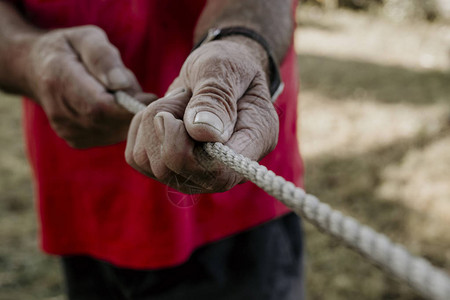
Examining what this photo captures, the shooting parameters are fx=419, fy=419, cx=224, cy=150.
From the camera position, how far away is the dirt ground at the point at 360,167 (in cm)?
172

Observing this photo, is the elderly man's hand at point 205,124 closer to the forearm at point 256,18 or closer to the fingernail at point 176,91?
the fingernail at point 176,91

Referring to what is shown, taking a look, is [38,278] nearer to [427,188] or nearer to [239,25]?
[239,25]

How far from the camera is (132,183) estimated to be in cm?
88

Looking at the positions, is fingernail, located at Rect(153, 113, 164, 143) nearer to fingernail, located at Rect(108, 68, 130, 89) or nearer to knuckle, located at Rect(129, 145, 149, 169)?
knuckle, located at Rect(129, 145, 149, 169)

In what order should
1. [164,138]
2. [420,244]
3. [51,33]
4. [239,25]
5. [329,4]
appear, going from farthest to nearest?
[329,4]
[420,244]
[51,33]
[239,25]
[164,138]

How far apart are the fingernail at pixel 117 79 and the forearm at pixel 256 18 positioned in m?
0.14

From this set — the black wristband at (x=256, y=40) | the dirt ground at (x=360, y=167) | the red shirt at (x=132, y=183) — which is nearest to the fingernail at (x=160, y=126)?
the black wristband at (x=256, y=40)

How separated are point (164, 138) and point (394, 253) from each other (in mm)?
272

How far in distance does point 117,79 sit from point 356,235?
51cm

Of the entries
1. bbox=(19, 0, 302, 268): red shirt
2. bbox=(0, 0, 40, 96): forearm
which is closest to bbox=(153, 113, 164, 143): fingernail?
bbox=(19, 0, 302, 268): red shirt

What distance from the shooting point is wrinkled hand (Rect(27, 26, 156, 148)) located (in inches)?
28.2

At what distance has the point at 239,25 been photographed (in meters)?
0.66

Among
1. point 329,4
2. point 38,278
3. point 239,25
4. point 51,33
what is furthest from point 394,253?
point 329,4

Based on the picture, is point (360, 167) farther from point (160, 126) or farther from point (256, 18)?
point (160, 126)
